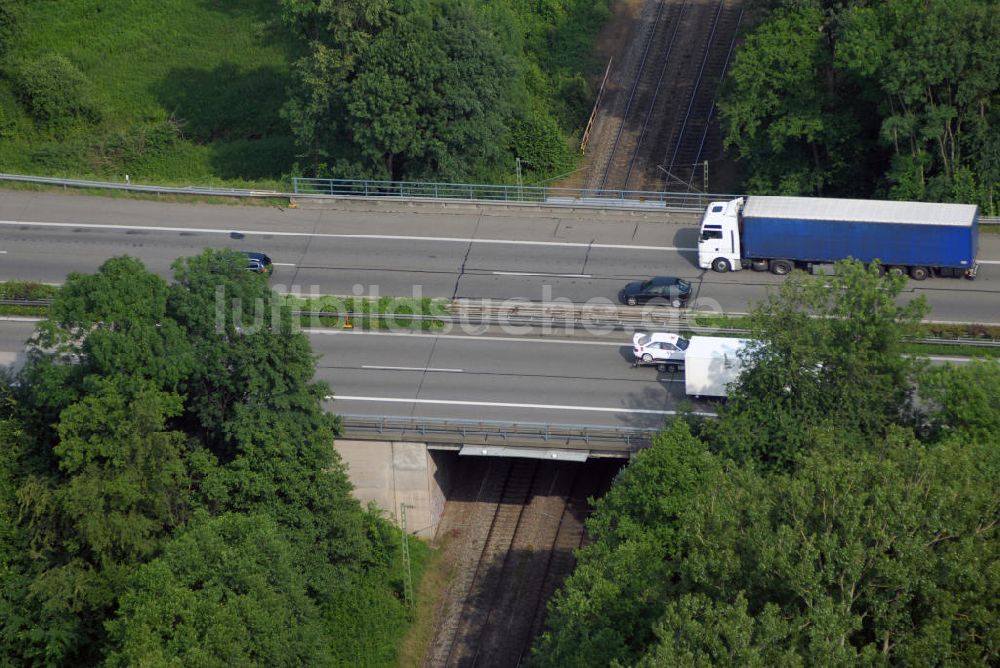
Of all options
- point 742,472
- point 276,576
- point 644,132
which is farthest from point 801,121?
point 276,576

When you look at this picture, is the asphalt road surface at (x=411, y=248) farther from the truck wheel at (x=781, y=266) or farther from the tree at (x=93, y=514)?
the tree at (x=93, y=514)

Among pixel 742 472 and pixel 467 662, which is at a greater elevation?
pixel 742 472

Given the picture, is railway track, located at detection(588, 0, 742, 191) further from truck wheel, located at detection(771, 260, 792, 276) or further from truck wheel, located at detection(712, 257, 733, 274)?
truck wheel, located at detection(771, 260, 792, 276)

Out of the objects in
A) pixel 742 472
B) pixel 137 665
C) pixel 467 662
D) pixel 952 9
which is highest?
pixel 952 9

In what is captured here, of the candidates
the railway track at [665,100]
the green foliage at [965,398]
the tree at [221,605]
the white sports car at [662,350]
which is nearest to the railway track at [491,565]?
the tree at [221,605]

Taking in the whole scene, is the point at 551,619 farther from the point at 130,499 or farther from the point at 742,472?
the point at 130,499
